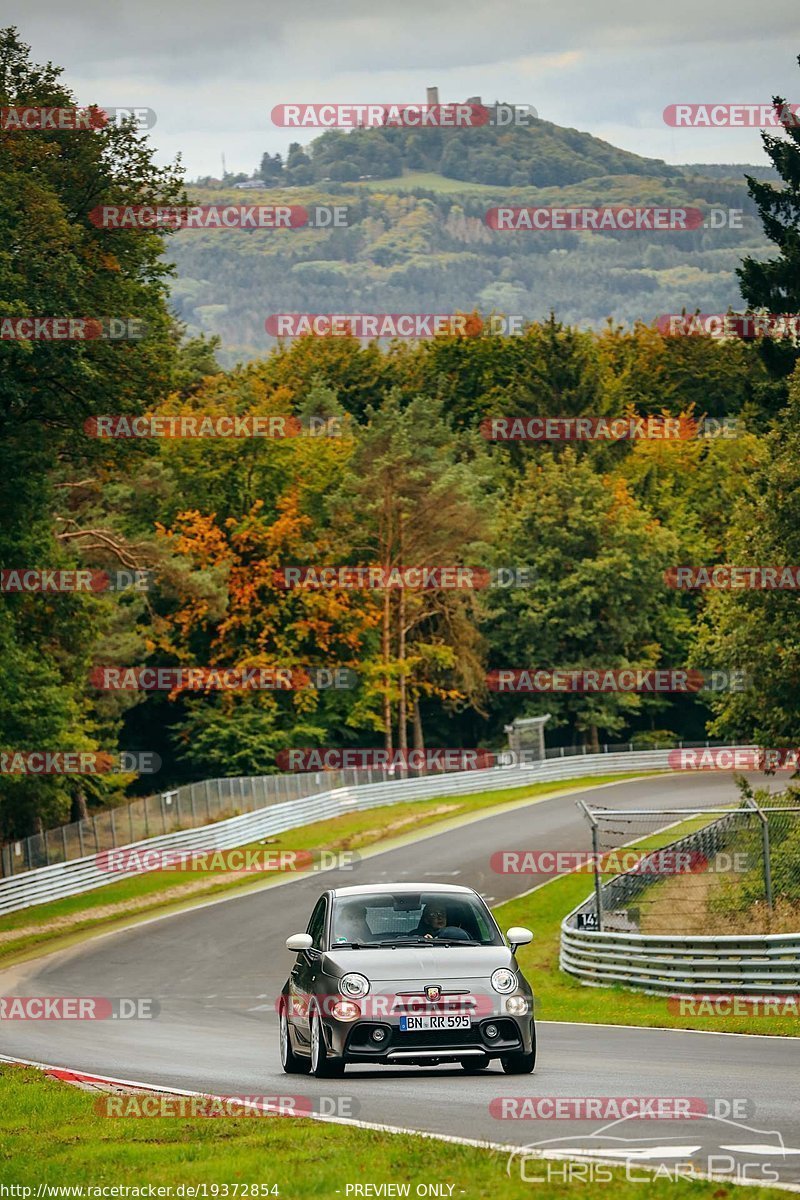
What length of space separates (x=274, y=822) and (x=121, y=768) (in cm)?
1182

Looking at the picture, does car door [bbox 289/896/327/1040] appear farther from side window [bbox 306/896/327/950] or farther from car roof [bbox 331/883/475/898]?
car roof [bbox 331/883/475/898]

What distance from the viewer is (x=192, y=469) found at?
75.4m

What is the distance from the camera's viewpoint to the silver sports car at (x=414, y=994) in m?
13.4

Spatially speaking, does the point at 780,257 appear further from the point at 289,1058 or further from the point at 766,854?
the point at 289,1058

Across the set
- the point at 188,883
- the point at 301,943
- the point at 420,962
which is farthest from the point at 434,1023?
the point at 188,883

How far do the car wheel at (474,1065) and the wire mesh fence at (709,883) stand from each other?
7.68 meters

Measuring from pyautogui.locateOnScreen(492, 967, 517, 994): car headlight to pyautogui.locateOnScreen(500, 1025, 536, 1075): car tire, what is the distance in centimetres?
36

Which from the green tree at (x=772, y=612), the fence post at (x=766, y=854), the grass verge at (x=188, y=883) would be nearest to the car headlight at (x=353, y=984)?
the fence post at (x=766, y=854)

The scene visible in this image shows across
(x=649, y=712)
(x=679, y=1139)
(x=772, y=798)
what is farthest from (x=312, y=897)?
(x=649, y=712)

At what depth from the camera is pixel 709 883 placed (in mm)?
27062

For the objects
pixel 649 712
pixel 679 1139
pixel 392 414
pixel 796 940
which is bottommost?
pixel 649 712

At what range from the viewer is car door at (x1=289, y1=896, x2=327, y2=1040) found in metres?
14.2

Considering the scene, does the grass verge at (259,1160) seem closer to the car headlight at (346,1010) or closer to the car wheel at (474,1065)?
the car headlight at (346,1010)

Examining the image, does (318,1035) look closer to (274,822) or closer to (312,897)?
(312,897)
